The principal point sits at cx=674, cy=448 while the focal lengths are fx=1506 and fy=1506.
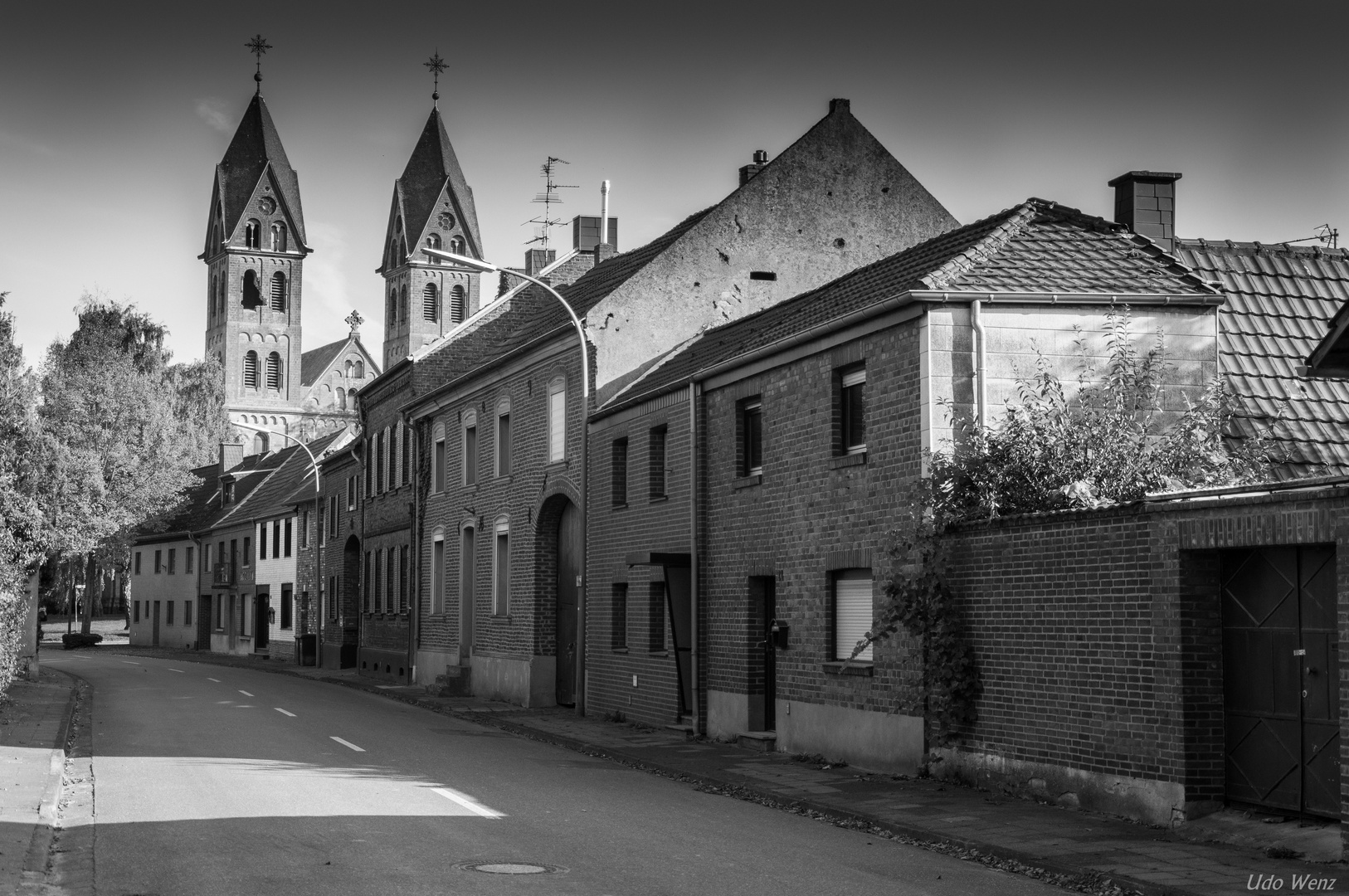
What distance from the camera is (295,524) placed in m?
58.3

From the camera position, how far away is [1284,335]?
19.4 m

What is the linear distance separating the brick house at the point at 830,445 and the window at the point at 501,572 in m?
7.95

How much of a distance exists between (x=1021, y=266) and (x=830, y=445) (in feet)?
10.3

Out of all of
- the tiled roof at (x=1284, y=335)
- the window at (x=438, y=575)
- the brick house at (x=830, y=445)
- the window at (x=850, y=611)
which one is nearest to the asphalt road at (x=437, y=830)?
the brick house at (x=830, y=445)

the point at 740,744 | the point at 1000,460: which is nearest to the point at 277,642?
the point at 740,744

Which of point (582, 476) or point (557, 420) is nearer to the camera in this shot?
point (582, 476)

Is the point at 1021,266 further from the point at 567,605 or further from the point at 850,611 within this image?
the point at 567,605

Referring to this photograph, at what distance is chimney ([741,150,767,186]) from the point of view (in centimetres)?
3114

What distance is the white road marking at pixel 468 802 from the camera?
533 inches

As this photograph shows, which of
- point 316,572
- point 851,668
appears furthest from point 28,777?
point 316,572

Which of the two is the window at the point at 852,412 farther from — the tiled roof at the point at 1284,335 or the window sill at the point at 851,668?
the tiled roof at the point at 1284,335

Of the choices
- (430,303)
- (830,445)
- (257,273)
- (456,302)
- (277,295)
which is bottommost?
(830,445)

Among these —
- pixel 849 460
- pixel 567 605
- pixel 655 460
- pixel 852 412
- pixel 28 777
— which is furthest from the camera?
pixel 567 605

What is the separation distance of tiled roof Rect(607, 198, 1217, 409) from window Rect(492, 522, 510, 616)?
40.3ft
